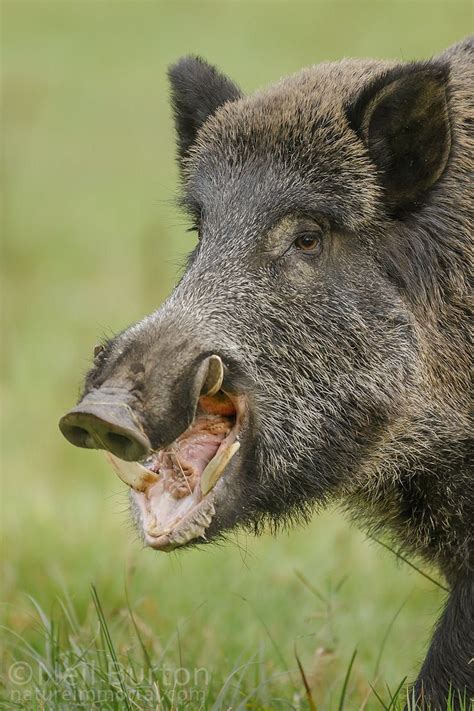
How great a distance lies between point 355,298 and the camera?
4637 millimetres

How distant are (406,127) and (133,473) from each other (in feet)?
5.58

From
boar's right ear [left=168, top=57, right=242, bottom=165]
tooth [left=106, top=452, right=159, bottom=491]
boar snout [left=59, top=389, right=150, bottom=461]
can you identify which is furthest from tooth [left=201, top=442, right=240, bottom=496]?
boar's right ear [left=168, top=57, right=242, bottom=165]

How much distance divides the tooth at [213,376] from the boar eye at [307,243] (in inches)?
28.9

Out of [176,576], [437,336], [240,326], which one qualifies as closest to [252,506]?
[240,326]

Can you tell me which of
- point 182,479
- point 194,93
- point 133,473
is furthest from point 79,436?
point 194,93

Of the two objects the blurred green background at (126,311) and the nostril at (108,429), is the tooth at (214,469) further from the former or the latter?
the blurred green background at (126,311)

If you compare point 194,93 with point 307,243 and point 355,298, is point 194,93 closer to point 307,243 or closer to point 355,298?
point 307,243

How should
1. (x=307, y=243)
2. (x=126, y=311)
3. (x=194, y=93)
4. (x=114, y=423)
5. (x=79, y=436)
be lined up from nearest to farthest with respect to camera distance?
(x=114, y=423) → (x=79, y=436) → (x=307, y=243) → (x=194, y=93) → (x=126, y=311)

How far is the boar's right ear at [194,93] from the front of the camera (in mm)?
5371

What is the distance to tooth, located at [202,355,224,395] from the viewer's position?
407 cm

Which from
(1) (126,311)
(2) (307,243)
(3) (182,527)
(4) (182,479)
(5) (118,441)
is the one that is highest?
(2) (307,243)

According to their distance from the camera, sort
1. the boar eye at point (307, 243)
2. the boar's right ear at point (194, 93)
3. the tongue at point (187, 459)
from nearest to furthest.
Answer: the tongue at point (187, 459)
the boar eye at point (307, 243)
the boar's right ear at point (194, 93)

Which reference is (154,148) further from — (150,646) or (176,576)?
(150,646)

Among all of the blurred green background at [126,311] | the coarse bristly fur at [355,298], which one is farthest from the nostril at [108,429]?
the blurred green background at [126,311]
